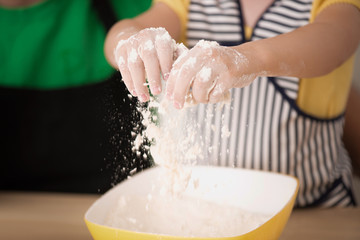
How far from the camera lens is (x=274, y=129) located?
0.84 metres

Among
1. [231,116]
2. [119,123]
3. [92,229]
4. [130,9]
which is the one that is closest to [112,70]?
[130,9]

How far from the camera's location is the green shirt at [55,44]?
1.12 meters

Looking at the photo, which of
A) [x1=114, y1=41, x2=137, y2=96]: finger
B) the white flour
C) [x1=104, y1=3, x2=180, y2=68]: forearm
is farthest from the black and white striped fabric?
[x1=114, y1=41, x2=137, y2=96]: finger

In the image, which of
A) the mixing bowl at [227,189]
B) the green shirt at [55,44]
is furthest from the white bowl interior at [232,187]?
the green shirt at [55,44]

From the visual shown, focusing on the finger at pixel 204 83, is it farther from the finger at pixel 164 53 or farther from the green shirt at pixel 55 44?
the green shirt at pixel 55 44

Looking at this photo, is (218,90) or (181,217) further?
(181,217)

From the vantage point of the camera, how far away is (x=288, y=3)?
33.0 inches

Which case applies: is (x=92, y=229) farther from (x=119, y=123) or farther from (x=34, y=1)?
(x=34, y=1)

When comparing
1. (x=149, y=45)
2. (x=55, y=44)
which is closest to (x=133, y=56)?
(x=149, y=45)

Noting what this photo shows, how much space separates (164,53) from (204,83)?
0.22 ft

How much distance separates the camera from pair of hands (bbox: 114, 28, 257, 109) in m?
0.45

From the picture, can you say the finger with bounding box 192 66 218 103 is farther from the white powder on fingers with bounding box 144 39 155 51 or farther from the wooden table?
the wooden table

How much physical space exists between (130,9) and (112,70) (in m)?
0.20

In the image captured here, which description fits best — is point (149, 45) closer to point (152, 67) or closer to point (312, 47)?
point (152, 67)
